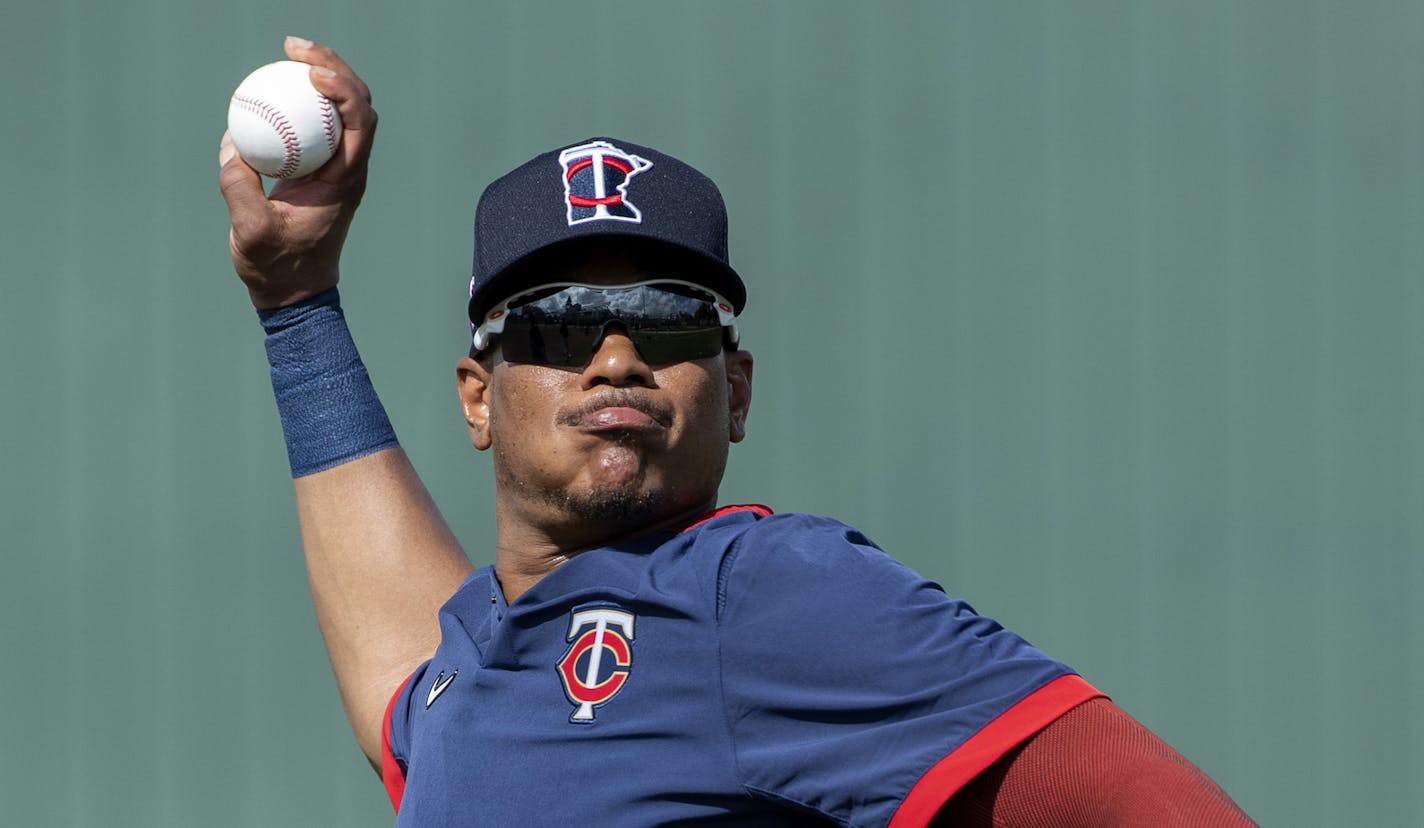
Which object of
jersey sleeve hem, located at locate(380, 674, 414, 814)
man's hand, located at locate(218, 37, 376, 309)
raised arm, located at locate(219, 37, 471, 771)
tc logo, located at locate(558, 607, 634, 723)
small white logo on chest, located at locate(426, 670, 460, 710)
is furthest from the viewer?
raised arm, located at locate(219, 37, 471, 771)

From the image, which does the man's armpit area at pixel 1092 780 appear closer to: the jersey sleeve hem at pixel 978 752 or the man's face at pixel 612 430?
the jersey sleeve hem at pixel 978 752

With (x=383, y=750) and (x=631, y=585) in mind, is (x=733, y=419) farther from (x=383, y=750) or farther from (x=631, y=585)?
(x=383, y=750)

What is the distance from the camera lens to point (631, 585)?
7.00 feet

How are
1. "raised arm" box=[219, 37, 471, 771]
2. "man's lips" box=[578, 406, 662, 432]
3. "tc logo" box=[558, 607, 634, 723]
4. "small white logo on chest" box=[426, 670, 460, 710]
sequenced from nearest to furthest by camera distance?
"tc logo" box=[558, 607, 634, 723] → "man's lips" box=[578, 406, 662, 432] → "small white logo on chest" box=[426, 670, 460, 710] → "raised arm" box=[219, 37, 471, 771]

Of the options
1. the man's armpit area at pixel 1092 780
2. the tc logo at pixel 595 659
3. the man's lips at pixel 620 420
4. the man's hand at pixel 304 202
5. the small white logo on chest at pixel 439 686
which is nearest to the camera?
the man's armpit area at pixel 1092 780

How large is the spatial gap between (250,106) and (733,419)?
873 mm

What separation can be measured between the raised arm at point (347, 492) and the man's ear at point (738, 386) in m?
0.70

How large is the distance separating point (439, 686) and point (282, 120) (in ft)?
2.88

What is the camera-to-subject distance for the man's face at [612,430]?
2225 mm

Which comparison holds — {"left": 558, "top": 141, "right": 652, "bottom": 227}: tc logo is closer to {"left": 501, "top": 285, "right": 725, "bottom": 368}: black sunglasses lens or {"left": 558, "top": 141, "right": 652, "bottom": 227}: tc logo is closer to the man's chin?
{"left": 501, "top": 285, "right": 725, "bottom": 368}: black sunglasses lens

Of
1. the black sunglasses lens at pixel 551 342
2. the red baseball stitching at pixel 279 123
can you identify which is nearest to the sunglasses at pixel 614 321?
the black sunglasses lens at pixel 551 342

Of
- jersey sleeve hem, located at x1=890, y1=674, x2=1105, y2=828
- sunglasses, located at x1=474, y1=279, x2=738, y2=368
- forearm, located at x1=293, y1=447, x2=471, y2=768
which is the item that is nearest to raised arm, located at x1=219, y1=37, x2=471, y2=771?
forearm, located at x1=293, y1=447, x2=471, y2=768

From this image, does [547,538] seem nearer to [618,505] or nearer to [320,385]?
[618,505]

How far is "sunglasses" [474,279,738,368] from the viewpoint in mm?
2250
